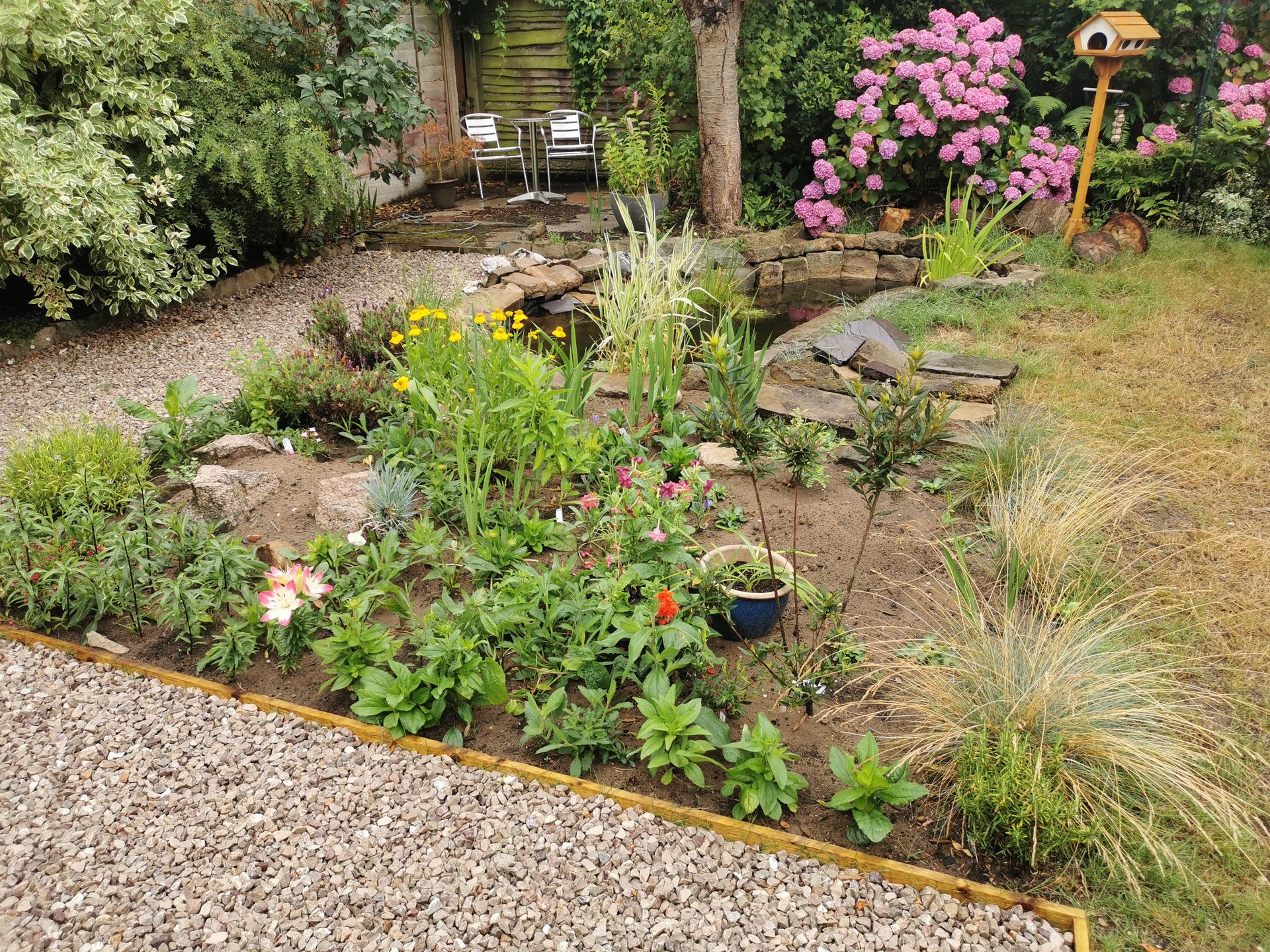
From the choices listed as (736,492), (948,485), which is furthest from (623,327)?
(948,485)

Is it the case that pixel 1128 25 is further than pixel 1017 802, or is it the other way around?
pixel 1128 25

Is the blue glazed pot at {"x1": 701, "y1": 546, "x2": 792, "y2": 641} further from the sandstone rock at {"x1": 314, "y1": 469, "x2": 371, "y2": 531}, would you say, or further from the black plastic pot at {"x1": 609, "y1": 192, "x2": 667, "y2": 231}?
the black plastic pot at {"x1": 609, "y1": 192, "x2": 667, "y2": 231}

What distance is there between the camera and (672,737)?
2.01 metres

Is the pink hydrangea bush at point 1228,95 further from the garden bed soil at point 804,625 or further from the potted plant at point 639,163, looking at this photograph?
the garden bed soil at point 804,625

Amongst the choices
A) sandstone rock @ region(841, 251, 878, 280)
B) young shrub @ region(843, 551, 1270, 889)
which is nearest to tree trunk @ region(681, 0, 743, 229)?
sandstone rock @ region(841, 251, 878, 280)

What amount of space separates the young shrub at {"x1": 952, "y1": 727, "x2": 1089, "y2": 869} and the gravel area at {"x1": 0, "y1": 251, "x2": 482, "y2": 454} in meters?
3.64

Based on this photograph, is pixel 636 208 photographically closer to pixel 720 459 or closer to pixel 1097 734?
pixel 720 459

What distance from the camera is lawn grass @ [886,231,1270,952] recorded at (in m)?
1.82

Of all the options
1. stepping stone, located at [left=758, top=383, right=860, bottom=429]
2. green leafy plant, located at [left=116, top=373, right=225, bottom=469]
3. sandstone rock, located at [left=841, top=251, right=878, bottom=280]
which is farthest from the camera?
sandstone rock, located at [left=841, top=251, right=878, bottom=280]

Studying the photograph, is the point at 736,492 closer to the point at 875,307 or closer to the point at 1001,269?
the point at 875,307

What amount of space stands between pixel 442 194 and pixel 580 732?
7.93 metres

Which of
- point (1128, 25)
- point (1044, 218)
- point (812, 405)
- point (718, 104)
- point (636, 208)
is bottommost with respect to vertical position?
point (812, 405)

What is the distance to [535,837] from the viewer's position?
195cm

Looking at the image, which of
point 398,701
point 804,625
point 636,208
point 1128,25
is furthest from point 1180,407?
point 636,208
